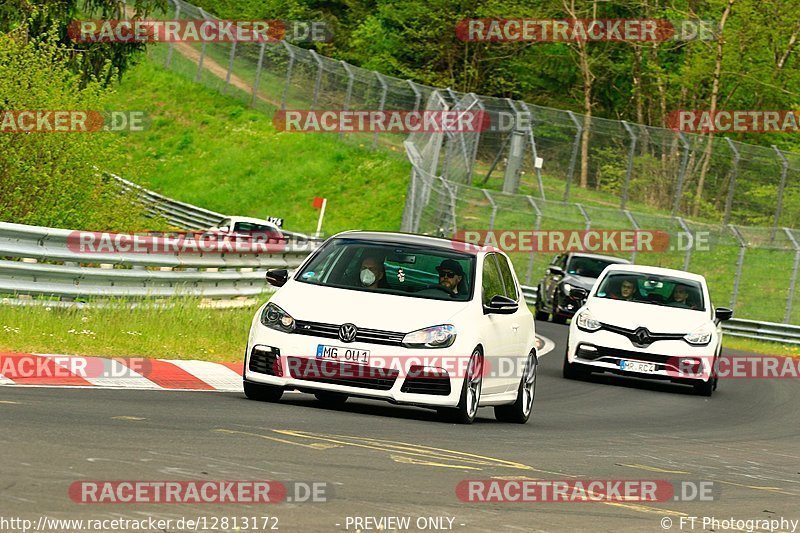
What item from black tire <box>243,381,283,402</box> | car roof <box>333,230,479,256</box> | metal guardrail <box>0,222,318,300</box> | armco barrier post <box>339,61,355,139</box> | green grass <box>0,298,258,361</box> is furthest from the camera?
armco barrier post <box>339,61,355,139</box>

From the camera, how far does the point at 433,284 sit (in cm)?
1287

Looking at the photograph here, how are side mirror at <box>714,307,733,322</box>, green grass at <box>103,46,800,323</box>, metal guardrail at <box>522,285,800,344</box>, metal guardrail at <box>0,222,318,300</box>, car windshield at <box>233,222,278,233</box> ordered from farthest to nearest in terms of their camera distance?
green grass at <box>103,46,800,323</box> < car windshield at <box>233,222,278,233</box> < metal guardrail at <box>522,285,800,344</box> < side mirror at <box>714,307,733,322</box> < metal guardrail at <box>0,222,318,300</box>

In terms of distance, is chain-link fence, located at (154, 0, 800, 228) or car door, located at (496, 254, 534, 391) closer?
car door, located at (496, 254, 534, 391)

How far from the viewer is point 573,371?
20.7 metres

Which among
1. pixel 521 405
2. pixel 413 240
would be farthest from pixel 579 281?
pixel 413 240

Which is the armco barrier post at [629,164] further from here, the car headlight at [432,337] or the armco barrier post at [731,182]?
the car headlight at [432,337]

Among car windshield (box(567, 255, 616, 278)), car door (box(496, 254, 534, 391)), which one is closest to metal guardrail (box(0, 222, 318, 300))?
car door (box(496, 254, 534, 391))

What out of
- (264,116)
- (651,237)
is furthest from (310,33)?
(651,237)

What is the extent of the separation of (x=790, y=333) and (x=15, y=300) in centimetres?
2471

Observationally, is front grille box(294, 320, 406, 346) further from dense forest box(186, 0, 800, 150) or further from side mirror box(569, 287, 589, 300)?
dense forest box(186, 0, 800, 150)

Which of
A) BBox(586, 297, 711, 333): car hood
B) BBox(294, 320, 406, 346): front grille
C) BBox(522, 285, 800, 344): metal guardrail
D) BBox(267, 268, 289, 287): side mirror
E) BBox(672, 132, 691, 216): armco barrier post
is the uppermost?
BBox(672, 132, 691, 216): armco barrier post

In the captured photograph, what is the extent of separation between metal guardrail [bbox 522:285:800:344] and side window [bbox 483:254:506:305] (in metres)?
23.9

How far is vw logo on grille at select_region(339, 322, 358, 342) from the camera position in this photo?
466 inches

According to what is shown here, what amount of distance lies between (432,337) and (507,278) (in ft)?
7.80
